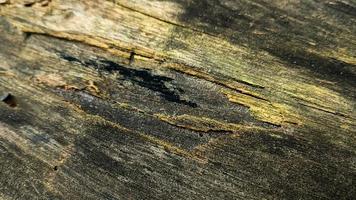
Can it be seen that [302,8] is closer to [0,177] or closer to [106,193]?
[106,193]

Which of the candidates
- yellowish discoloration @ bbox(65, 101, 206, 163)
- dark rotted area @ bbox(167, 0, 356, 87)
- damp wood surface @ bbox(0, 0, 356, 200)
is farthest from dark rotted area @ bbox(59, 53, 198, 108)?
dark rotted area @ bbox(167, 0, 356, 87)

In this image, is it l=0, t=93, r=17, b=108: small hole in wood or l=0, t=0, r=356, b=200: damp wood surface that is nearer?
l=0, t=0, r=356, b=200: damp wood surface

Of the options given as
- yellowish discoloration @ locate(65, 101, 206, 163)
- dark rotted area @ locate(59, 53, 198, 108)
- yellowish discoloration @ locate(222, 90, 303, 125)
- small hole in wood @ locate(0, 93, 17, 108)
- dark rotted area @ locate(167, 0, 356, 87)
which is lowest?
small hole in wood @ locate(0, 93, 17, 108)

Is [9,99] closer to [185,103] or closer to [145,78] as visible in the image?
[145,78]

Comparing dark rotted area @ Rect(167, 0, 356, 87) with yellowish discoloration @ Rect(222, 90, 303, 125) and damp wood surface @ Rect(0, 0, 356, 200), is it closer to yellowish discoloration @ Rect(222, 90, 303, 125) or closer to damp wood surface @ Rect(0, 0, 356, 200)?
damp wood surface @ Rect(0, 0, 356, 200)

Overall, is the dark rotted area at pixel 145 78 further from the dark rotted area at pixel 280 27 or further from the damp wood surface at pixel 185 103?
the dark rotted area at pixel 280 27

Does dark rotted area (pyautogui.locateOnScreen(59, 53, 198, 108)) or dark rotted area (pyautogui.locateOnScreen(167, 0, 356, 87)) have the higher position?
dark rotted area (pyautogui.locateOnScreen(167, 0, 356, 87))

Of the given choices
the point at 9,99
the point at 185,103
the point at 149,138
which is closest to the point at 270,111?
the point at 185,103
